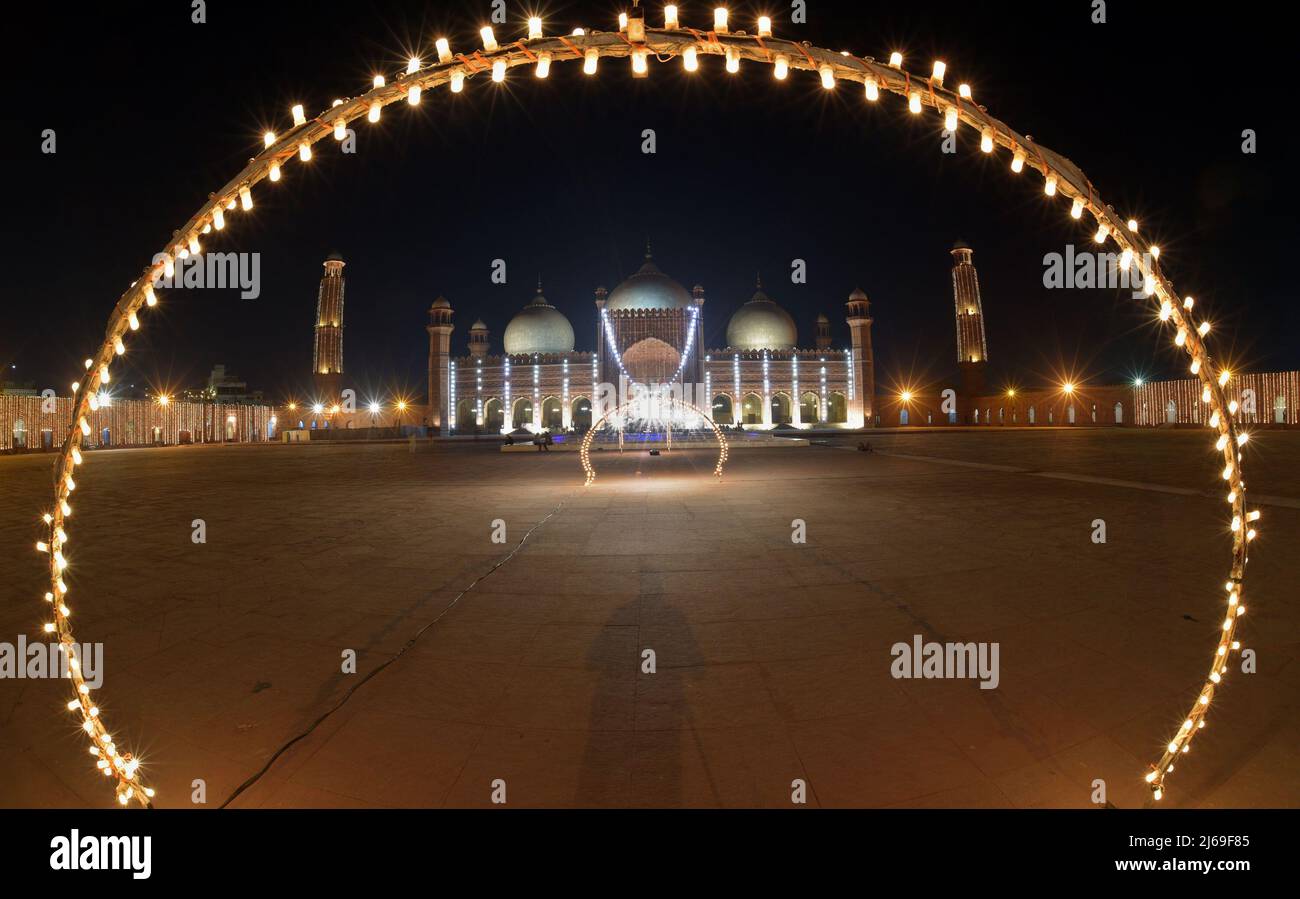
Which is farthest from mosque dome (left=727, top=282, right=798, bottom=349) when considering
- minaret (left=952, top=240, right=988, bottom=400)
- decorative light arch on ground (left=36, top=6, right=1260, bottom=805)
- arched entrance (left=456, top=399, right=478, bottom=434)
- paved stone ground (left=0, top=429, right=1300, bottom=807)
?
decorative light arch on ground (left=36, top=6, right=1260, bottom=805)

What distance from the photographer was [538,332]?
72.6m

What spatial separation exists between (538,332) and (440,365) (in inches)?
434

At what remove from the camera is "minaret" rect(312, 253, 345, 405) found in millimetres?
62188

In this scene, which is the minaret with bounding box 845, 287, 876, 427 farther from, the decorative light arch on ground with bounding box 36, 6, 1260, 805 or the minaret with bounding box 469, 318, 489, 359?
the decorative light arch on ground with bounding box 36, 6, 1260, 805

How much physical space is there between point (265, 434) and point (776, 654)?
205ft

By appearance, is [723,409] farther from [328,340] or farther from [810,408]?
[328,340]

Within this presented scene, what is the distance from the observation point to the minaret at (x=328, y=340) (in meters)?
62.2

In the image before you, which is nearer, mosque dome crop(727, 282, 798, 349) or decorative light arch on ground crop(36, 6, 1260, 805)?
→ decorative light arch on ground crop(36, 6, 1260, 805)

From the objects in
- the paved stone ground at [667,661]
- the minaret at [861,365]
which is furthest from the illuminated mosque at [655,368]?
the paved stone ground at [667,661]

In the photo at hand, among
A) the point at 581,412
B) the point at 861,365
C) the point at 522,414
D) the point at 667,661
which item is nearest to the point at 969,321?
A: the point at 861,365

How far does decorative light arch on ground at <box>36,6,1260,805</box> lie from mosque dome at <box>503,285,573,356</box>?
69119 millimetres

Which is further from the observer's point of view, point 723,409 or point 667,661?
point 723,409
